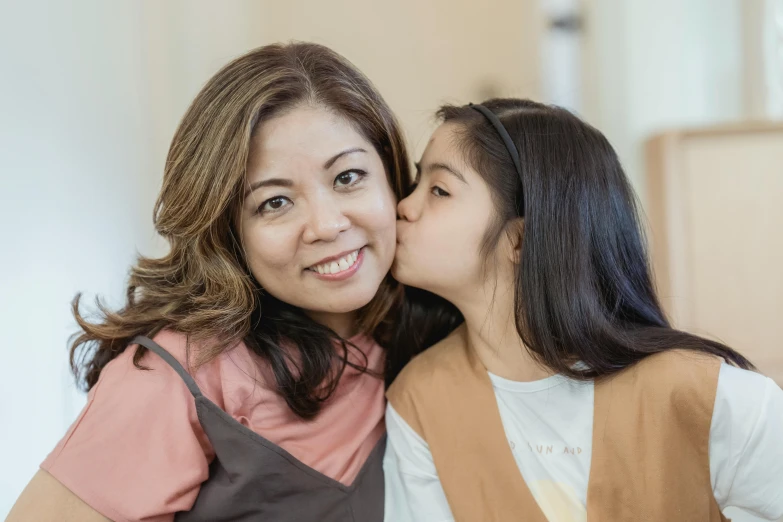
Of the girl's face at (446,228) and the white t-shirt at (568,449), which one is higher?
the girl's face at (446,228)

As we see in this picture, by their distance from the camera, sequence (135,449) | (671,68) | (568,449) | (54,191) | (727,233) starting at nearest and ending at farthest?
(135,449) < (568,449) < (54,191) < (727,233) < (671,68)

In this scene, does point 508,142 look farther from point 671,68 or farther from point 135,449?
point 671,68

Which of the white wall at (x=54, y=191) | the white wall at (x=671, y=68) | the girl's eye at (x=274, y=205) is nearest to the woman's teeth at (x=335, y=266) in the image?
the girl's eye at (x=274, y=205)

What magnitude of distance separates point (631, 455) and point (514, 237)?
0.40m

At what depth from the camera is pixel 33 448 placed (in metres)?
1.35

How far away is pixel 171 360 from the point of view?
1.06 meters

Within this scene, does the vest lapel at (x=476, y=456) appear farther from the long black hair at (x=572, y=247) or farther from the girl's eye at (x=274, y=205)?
the girl's eye at (x=274, y=205)

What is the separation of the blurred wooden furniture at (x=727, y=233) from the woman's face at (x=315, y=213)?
3.99 feet

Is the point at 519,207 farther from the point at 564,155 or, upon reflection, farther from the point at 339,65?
the point at 339,65

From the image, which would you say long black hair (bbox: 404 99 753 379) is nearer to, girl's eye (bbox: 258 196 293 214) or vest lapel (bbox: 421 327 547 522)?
vest lapel (bbox: 421 327 547 522)

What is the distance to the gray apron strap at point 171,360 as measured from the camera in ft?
3.42

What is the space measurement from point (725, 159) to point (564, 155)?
112 cm

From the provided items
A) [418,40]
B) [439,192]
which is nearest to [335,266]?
[439,192]

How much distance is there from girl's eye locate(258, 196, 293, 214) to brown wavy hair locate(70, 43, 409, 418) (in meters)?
0.04
